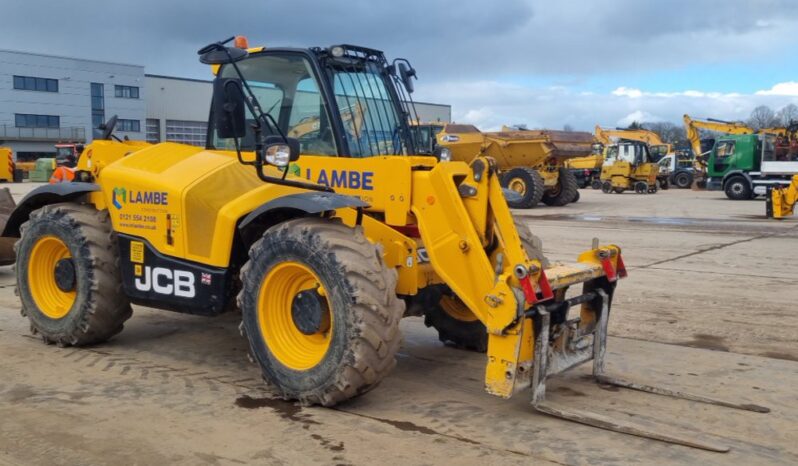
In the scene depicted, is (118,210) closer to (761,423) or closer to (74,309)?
(74,309)

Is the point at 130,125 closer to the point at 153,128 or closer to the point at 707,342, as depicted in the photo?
the point at 153,128

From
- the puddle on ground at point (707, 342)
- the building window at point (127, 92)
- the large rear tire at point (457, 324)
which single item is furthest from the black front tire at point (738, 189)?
the building window at point (127, 92)

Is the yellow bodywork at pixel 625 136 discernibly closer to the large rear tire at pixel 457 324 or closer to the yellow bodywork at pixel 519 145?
the yellow bodywork at pixel 519 145

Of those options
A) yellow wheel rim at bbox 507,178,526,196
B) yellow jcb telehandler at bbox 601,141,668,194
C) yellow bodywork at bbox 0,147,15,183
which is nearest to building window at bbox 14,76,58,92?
yellow bodywork at bbox 0,147,15,183

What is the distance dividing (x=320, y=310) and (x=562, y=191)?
2231cm

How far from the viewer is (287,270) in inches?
191

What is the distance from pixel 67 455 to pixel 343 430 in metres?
1.48

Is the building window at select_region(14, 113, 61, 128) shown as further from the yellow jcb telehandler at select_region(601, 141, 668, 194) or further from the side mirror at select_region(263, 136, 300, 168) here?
the side mirror at select_region(263, 136, 300, 168)

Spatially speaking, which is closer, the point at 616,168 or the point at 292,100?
the point at 292,100

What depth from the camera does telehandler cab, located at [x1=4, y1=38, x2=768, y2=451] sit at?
4.50 meters

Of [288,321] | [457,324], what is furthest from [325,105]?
[457,324]

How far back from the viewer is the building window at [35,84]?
60156mm

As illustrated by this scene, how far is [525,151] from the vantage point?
2480 centimetres

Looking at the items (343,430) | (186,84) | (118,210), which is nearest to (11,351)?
(118,210)
